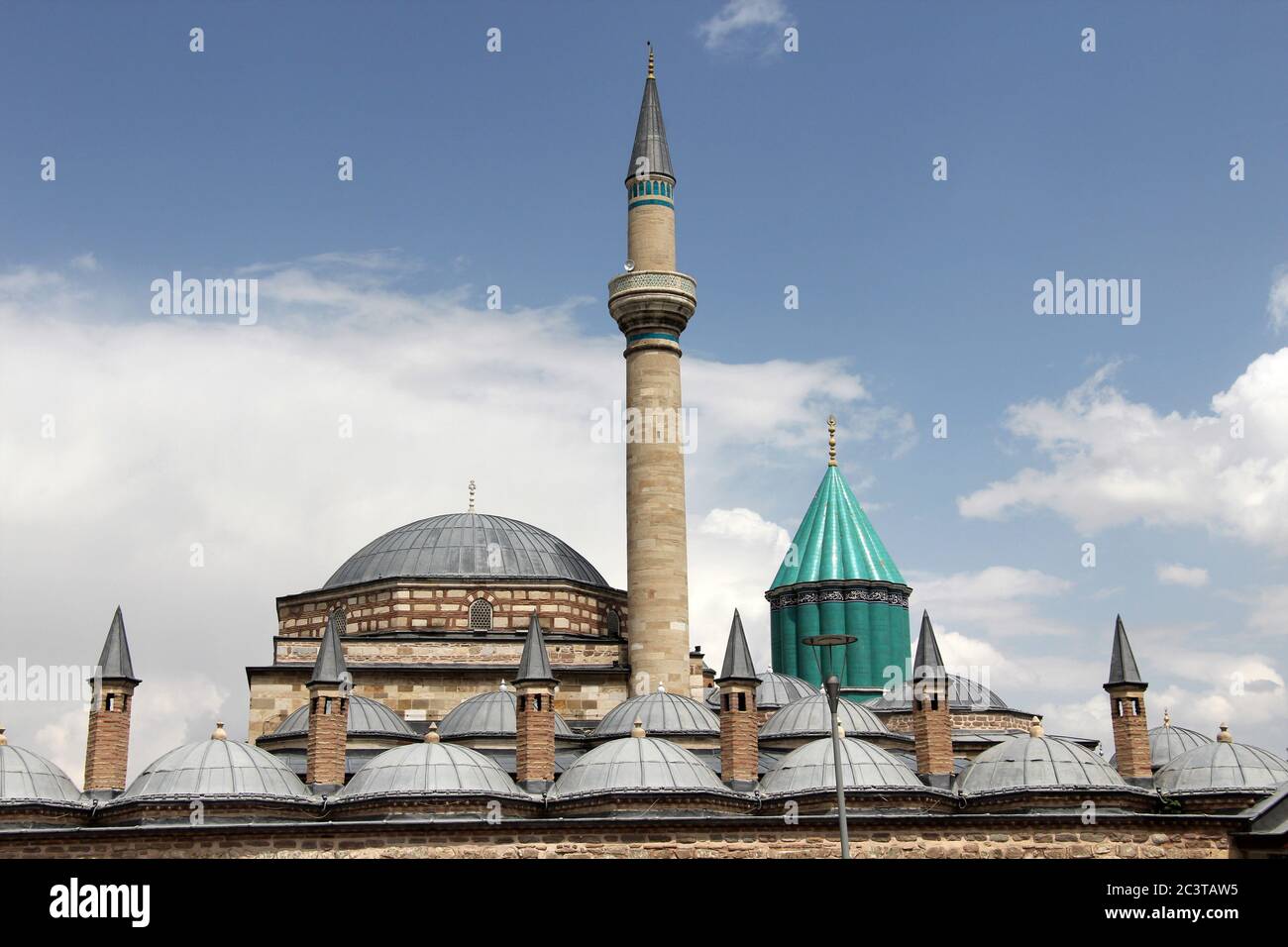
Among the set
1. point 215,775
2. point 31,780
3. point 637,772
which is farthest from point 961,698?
point 31,780

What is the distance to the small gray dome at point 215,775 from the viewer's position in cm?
2655

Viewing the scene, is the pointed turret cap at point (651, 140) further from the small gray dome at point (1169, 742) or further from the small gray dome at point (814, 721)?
the small gray dome at point (1169, 742)

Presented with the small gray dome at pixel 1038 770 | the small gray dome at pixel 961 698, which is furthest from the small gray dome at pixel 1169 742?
the small gray dome at pixel 1038 770

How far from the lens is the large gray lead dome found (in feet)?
131

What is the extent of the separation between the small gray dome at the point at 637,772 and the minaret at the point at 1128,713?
9366 mm

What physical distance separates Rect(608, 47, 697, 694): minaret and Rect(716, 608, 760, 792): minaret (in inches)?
248

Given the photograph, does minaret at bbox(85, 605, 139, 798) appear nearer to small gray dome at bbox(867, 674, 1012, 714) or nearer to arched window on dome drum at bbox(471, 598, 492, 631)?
arched window on dome drum at bbox(471, 598, 492, 631)

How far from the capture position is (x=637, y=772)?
26625 mm

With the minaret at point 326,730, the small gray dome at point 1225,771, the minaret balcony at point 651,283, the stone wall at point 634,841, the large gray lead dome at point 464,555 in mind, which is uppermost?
the minaret balcony at point 651,283

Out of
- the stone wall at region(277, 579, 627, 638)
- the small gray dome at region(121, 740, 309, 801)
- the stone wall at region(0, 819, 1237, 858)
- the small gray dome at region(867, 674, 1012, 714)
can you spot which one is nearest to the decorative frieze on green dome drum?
the small gray dome at region(867, 674, 1012, 714)

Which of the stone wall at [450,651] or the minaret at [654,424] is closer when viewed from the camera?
the minaret at [654,424]
